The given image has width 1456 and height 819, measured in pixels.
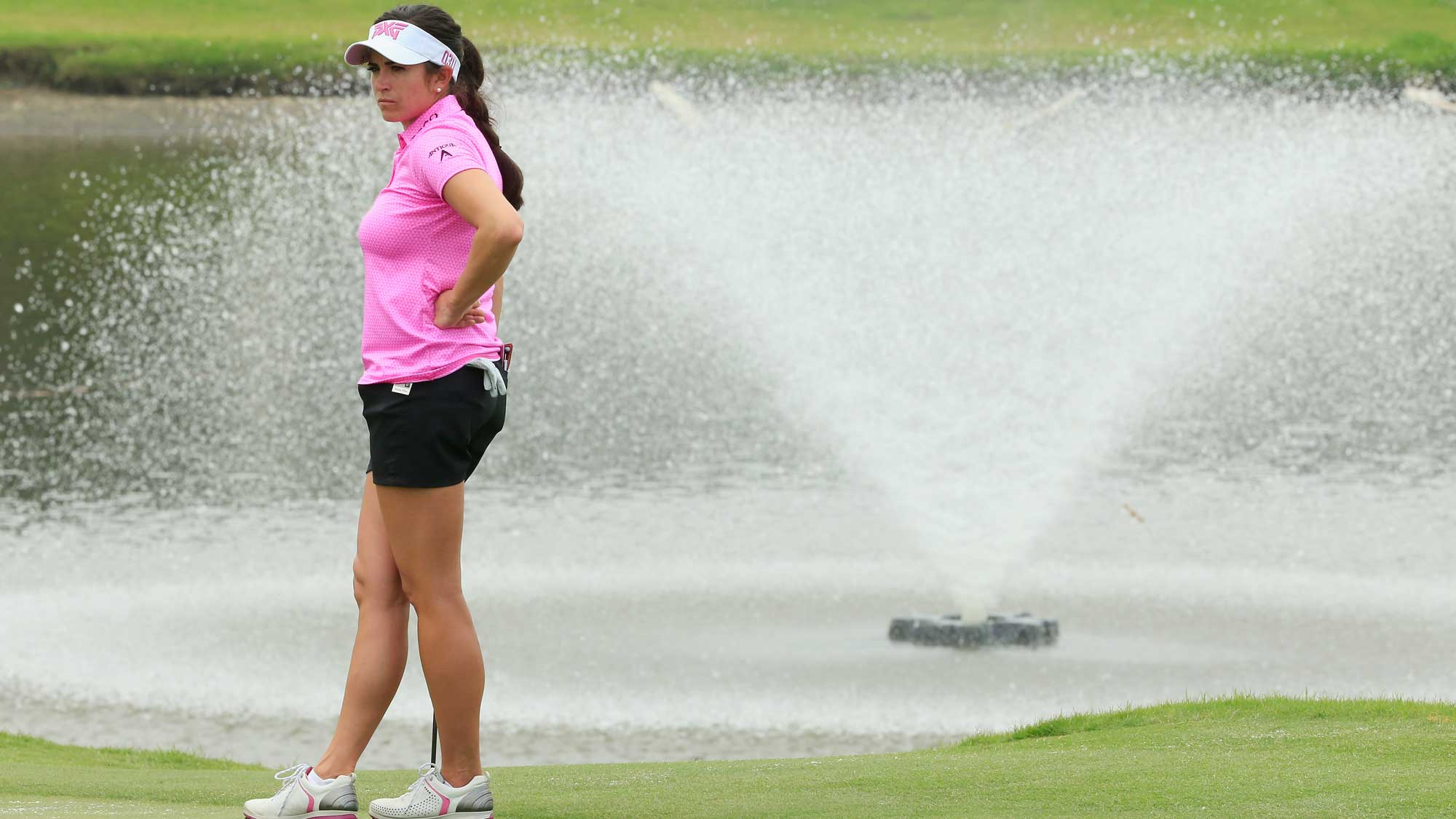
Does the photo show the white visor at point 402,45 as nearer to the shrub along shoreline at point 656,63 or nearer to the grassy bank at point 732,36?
the grassy bank at point 732,36

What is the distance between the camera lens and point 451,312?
146 inches

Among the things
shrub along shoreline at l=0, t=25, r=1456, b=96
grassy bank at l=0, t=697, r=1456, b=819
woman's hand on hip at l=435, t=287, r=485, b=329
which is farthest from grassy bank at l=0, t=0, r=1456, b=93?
woman's hand on hip at l=435, t=287, r=485, b=329

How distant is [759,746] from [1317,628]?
3.50 m

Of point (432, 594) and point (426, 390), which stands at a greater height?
point (426, 390)

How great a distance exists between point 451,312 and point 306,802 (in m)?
1.05

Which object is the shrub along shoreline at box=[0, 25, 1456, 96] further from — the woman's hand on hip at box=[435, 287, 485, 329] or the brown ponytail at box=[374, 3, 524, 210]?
the woman's hand on hip at box=[435, 287, 485, 329]

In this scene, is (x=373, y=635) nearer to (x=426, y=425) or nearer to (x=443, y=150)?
(x=426, y=425)

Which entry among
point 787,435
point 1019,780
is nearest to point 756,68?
point 787,435

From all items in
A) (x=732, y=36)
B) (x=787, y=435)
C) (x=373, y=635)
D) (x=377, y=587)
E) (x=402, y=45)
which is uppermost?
(x=732, y=36)

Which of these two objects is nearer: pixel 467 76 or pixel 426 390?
pixel 426 390

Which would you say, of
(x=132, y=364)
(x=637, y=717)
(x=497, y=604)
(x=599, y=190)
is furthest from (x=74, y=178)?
(x=637, y=717)

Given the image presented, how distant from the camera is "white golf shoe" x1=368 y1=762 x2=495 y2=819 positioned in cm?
388

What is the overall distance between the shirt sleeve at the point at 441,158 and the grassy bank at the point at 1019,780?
4.66 ft

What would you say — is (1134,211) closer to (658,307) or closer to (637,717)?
(658,307)
